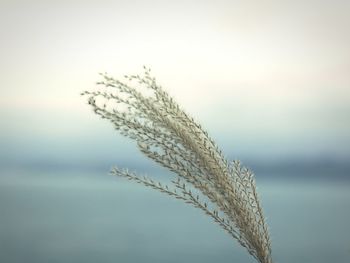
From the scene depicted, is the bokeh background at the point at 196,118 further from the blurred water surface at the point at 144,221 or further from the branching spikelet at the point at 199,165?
the branching spikelet at the point at 199,165

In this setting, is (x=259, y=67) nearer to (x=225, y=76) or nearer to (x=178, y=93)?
(x=225, y=76)

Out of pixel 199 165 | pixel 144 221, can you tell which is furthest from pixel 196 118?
pixel 199 165

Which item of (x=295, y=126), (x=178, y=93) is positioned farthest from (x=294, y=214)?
(x=178, y=93)

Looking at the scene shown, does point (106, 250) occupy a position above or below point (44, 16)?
below

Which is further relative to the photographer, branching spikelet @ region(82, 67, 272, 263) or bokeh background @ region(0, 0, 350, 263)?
bokeh background @ region(0, 0, 350, 263)

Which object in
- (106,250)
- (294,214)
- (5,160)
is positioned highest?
(5,160)

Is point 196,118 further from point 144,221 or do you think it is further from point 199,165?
point 199,165

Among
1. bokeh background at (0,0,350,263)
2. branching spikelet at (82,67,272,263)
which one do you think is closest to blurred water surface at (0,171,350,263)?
bokeh background at (0,0,350,263)

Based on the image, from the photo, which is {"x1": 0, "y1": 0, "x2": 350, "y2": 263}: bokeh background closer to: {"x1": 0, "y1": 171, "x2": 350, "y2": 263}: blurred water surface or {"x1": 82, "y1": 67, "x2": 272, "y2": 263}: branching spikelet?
{"x1": 0, "y1": 171, "x2": 350, "y2": 263}: blurred water surface
